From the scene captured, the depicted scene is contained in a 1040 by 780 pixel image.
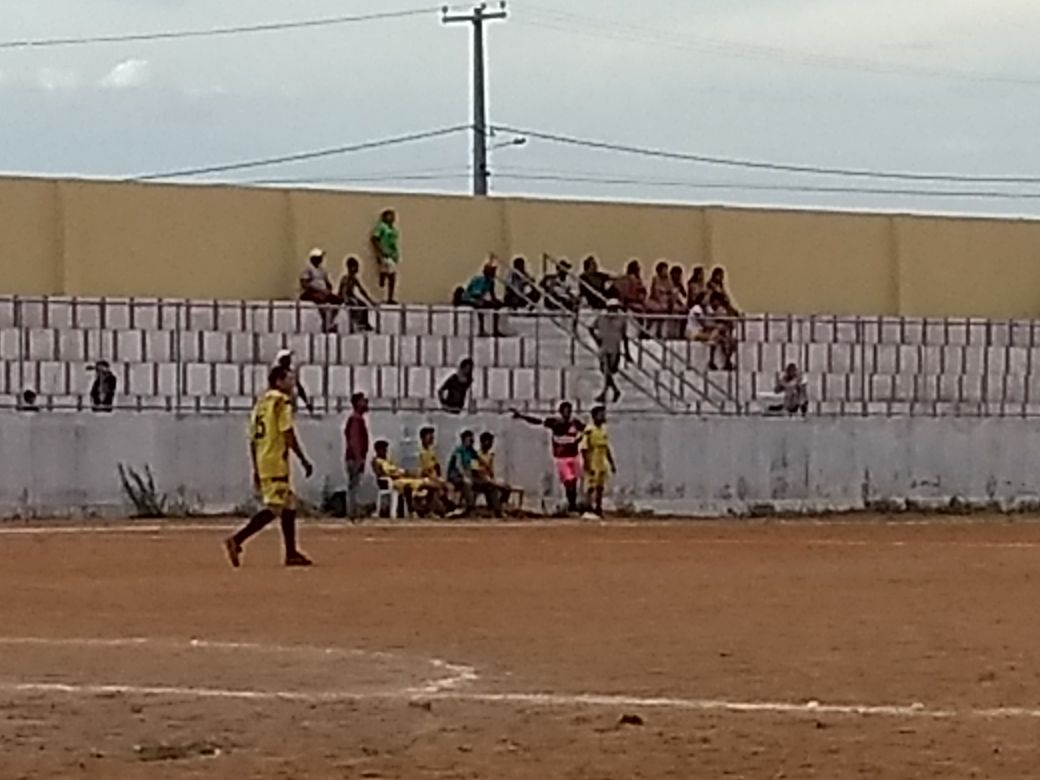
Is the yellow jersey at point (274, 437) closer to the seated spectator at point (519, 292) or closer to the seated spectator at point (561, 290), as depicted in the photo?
the seated spectator at point (519, 292)

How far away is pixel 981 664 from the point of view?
46.4 ft

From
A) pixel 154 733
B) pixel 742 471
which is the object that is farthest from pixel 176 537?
pixel 154 733

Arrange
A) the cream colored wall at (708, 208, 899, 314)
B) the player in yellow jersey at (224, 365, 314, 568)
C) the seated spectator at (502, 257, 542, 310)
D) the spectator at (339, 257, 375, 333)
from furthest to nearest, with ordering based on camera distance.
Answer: the cream colored wall at (708, 208, 899, 314) < the seated spectator at (502, 257, 542, 310) < the spectator at (339, 257, 375, 333) < the player in yellow jersey at (224, 365, 314, 568)

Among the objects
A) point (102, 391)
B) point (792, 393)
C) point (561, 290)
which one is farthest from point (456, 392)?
point (792, 393)

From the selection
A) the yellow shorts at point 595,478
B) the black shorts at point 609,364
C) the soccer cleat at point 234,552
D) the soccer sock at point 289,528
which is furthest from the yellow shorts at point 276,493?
the black shorts at point 609,364

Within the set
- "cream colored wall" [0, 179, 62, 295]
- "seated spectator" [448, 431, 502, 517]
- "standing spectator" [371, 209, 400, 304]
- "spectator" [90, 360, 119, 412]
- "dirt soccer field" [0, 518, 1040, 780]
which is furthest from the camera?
"standing spectator" [371, 209, 400, 304]

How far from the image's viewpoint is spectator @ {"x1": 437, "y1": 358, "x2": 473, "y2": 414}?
121ft

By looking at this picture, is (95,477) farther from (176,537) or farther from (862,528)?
(862,528)

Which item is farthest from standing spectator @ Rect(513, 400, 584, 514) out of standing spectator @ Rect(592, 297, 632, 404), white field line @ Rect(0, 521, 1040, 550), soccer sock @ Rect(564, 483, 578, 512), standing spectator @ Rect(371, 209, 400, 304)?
standing spectator @ Rect(371, 209, 400, 304)

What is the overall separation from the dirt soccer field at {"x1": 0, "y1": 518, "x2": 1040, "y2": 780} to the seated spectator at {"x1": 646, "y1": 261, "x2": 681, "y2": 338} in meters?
14.6

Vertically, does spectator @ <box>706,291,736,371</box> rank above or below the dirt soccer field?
above

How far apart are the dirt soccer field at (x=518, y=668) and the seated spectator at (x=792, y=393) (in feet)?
47.9

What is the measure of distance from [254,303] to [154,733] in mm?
26253

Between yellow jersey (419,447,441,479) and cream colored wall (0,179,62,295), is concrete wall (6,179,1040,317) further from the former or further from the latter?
yellow jersey (419,447,441,479)
